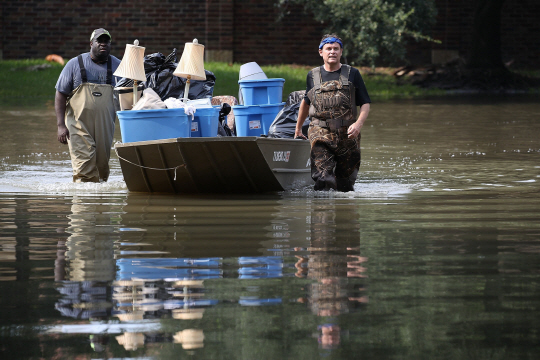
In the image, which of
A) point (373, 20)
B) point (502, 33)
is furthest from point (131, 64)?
point (502, 33)

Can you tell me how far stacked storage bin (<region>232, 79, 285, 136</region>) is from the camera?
9961 millimetres

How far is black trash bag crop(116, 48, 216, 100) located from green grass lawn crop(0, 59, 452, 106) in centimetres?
1298

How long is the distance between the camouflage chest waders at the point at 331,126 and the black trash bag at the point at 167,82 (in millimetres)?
1521

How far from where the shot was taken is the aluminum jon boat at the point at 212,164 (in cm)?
830

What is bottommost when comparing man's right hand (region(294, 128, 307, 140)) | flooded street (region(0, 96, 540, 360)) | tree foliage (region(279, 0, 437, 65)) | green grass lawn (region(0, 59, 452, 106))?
flooded street (region(0, 96, 540, 360))

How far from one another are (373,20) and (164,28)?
7.84 m

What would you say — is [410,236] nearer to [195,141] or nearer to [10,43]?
[195,141]

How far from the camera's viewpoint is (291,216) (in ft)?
24.1

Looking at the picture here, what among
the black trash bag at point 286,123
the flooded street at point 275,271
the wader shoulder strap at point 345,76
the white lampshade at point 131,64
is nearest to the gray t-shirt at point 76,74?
the white lampshade at point 131,64

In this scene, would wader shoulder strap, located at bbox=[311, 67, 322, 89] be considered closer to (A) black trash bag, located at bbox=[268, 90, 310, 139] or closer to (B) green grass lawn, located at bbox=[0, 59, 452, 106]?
(A) black trash bag, located at bbox=[268, 90, 310, 139]

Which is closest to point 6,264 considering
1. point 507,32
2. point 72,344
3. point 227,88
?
point 72,344

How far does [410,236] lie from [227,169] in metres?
2.66

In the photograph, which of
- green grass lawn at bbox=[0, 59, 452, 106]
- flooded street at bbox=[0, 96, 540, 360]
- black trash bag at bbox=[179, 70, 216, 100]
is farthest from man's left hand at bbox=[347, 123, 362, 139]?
green grass lawn at bbox=[0, 59, 452, 106]

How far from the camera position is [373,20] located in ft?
82.9
